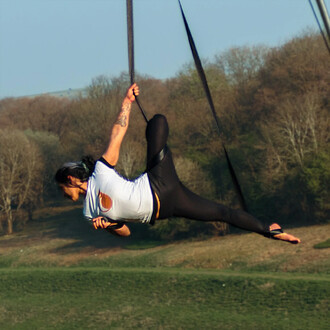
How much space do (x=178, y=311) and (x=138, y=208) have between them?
81.5 feet

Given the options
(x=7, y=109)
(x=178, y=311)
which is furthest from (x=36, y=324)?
(x=7, y=109)

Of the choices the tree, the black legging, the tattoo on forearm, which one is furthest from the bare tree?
the tattoo on forearm

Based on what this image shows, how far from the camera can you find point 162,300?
31672 millimetres

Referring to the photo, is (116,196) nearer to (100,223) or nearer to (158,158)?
(100,223)

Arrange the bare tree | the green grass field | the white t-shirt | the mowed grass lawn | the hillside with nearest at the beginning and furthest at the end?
1. the white t-shirt
2. the mowed grass lawn
3. the green grass field
4. the hillside
5. the bare tree

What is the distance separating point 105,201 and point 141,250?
38937mm

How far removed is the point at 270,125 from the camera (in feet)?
144

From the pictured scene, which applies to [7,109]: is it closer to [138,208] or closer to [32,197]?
[32,197]

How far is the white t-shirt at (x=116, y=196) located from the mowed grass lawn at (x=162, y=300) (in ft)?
70.7

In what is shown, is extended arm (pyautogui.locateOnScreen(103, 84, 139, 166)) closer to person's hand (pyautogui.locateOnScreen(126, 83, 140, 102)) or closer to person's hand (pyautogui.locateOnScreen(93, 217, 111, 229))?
person's hand (pyautogui.locateOnScreen(126, 83, 140, 102))

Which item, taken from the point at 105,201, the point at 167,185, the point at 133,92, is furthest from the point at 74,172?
the point at 133,92

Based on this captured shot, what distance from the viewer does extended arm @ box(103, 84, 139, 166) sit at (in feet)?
18.5

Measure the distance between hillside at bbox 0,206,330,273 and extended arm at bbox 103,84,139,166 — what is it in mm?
30549

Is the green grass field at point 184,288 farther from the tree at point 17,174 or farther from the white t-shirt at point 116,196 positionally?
the white t-shirt at point 116,196
